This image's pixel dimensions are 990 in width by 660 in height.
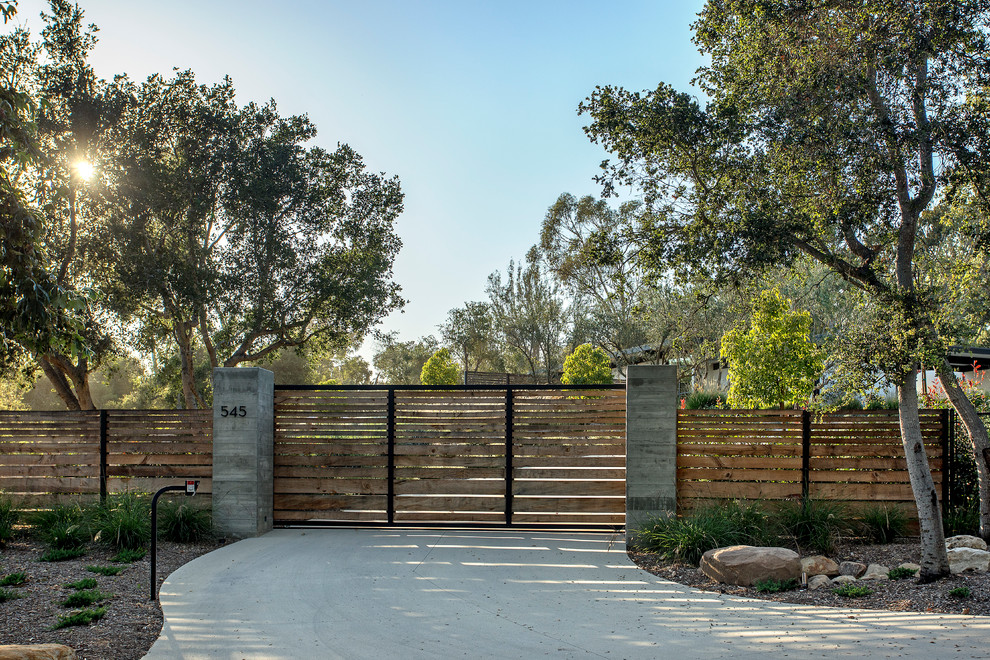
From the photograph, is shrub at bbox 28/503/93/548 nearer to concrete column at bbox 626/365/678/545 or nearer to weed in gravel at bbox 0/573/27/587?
weed in gravel at bbox 0/573/27/587

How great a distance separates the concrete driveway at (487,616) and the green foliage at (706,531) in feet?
1.49

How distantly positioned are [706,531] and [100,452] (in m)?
7.69

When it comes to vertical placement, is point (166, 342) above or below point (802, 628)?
above

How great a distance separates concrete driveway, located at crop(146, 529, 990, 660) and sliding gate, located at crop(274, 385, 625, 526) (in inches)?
44.5

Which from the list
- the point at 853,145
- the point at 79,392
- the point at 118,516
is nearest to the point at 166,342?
the point at 79,392

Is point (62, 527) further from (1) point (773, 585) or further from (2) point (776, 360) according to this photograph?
(2) point (776, 360)

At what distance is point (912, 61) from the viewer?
20.2 ft

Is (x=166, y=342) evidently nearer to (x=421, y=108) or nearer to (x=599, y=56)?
(x=421, y=108)

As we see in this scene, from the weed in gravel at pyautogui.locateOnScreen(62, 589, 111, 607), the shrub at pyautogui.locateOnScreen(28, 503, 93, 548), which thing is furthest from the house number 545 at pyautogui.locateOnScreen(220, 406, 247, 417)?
the weed in gravel at pyautogui.locateOnScreen(62, 589, 111, 607)

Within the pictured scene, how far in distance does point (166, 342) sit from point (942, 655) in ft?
69.0

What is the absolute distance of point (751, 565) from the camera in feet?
19.7

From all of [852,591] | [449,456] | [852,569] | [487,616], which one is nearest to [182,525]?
[449,456]

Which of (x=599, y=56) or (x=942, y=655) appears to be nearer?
(x=942, y=655)

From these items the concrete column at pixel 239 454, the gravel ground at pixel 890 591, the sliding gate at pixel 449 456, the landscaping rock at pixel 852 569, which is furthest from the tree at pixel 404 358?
the landscaping rock at pixel 852 569
